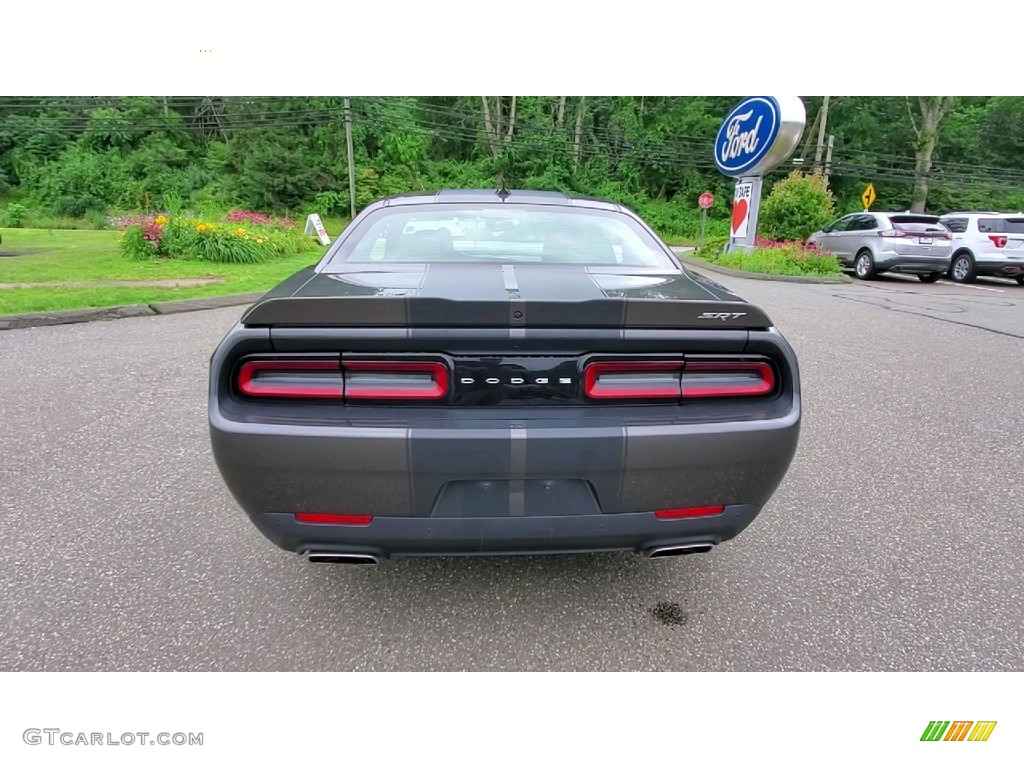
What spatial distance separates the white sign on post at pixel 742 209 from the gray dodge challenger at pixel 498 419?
15.9 m

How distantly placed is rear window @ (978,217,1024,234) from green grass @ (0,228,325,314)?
16051 mm

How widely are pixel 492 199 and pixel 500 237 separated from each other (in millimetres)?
466

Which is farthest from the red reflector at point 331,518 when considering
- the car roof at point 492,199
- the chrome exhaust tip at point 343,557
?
the car roof at point 492,199

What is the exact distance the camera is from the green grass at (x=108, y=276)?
7.31m

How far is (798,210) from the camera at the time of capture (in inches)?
685

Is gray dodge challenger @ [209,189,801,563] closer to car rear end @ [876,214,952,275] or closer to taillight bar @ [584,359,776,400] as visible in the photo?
taillight bar @ [584,359,776,400]

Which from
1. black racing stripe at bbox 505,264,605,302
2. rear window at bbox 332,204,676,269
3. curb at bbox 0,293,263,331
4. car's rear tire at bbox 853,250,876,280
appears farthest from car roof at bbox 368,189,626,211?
car's rear tire at bbox 853,250,876,280

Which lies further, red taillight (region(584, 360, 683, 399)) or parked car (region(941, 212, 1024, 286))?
parked car (region(941, 212, 1024, 286))

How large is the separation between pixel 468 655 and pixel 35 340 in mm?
6430

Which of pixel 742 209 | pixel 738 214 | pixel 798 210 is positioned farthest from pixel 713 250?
pixel 798 210

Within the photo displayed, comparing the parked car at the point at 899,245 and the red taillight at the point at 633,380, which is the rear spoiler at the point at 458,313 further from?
the parked car at the point at 899,245

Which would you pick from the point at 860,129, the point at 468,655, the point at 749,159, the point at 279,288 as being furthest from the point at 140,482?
the point at 860,129

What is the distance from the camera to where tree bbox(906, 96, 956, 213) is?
34.9 m

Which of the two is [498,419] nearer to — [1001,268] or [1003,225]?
[1001,268]
